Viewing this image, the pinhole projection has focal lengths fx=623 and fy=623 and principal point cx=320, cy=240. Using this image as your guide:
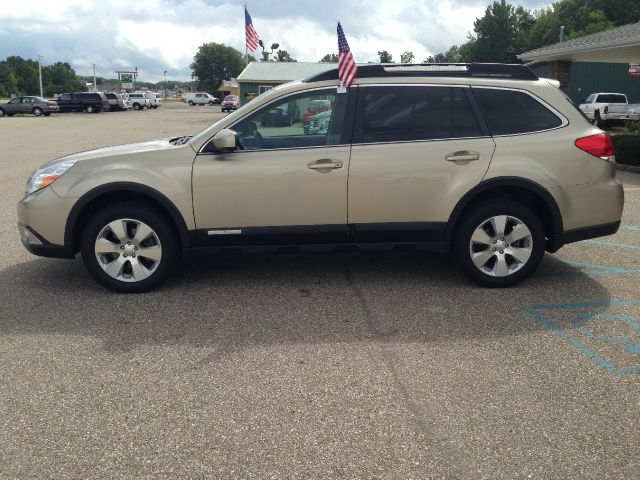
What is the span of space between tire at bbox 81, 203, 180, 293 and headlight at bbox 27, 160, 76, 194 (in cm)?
48

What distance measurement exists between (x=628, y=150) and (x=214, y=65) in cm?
12901

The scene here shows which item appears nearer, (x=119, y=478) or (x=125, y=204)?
(x=119, y=478)

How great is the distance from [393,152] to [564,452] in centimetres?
294

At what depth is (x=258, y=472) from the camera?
2881 millimetres

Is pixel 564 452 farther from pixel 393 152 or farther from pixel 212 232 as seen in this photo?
pixel 212 232

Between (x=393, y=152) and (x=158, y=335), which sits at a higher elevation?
(x=393, y=152)

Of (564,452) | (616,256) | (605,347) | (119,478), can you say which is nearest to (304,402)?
(119,478)

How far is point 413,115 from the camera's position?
5.42 metres

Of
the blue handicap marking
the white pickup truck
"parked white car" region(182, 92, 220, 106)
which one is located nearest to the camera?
the blue handicap marking

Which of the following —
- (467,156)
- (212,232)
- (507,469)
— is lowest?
(507,469)

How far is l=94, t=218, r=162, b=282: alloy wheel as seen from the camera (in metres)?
5.30

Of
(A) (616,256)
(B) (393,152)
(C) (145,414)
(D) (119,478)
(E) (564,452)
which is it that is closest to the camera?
(D) (119,478)

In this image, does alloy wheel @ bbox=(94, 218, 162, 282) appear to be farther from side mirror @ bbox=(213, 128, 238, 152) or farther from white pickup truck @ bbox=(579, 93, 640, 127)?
white pickup truck @ bbox=(579, 93, 640, 127)

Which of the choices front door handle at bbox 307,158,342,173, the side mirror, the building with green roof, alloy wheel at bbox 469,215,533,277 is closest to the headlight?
the side mirror
